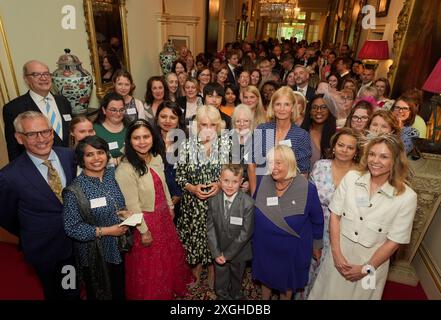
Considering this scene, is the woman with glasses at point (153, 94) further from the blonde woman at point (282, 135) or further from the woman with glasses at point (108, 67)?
the blonde woman at point (282, 135)

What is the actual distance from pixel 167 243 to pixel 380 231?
1.64m

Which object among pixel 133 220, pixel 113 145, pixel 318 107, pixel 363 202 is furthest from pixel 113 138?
pixel 363 202

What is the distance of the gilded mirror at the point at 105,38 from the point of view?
13.9ft

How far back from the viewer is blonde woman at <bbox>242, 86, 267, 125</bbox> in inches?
143

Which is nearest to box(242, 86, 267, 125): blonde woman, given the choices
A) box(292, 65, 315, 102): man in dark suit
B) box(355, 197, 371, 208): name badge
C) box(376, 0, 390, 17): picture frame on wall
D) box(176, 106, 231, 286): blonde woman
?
box(176, 106, 231, 286): blonde woman

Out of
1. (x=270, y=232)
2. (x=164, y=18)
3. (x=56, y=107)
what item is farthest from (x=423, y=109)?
(x=164, y=18)

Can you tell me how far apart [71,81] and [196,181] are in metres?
2.05

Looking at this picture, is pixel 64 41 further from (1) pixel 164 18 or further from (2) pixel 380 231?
(2) pixel 380 231

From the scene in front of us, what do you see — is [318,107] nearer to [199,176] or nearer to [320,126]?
[320,126]

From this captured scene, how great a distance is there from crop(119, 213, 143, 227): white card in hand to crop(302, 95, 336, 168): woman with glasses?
6.58ft

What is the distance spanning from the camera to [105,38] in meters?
4.57

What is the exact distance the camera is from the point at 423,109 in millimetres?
4469

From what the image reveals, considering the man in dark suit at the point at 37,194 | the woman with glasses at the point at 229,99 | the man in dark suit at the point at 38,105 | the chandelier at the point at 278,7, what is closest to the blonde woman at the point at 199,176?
the man in dark suit at the point at 37,194

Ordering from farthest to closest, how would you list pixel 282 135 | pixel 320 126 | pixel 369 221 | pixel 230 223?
pixel 320 126 < pixel 282 135 < pixel 230 223 < pixel 369 221
